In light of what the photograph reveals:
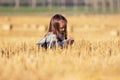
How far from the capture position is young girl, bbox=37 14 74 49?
902 cm

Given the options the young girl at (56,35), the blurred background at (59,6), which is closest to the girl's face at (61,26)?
the young girl at (56,35)

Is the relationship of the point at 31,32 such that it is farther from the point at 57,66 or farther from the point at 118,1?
the point at 118,1

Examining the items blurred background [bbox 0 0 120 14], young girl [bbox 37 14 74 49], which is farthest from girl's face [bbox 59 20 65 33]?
blurred background [bbox 0 0 120 14]

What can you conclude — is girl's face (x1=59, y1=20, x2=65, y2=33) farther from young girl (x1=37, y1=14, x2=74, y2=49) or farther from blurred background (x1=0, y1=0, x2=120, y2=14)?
blurred background (x1=0, y1=0, x2=120, y2=14)

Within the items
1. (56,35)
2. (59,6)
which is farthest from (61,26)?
(59,6)

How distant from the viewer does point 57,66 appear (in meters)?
6.18

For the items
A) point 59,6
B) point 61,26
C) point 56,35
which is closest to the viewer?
point 61,26

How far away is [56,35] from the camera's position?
9195 millimetres

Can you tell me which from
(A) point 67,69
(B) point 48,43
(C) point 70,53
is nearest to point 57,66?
(A) point 67,69

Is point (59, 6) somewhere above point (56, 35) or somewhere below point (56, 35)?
below

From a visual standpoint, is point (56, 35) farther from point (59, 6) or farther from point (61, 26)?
point (59, 6)

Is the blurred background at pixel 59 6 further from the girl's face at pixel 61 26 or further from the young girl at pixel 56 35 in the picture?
the girl's face at pixel 61 26

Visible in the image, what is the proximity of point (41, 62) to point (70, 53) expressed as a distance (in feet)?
3.05

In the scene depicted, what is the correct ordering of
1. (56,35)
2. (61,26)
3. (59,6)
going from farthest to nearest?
1. (59,6)
2. (56,35)
3. (61,26)
